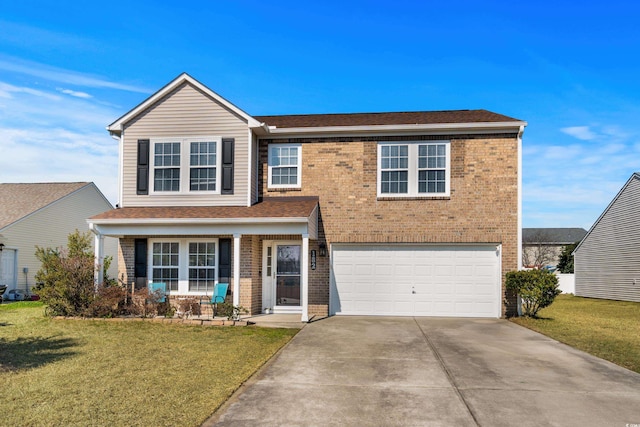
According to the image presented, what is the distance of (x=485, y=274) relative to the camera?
15.0 metres

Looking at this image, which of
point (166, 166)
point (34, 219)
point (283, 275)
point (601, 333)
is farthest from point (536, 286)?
point (34, 219)

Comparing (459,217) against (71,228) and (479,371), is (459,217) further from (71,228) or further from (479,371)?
(71,228)

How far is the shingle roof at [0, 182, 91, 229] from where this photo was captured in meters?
24.2

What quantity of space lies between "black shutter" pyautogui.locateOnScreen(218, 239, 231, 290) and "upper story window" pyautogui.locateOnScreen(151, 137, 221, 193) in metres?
1.68

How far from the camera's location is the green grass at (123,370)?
5.53 m

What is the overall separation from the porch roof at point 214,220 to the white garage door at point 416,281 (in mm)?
2053

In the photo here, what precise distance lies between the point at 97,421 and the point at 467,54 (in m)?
14.8

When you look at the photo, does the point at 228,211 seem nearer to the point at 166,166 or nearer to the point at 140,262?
the point at 166,166

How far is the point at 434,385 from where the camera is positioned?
7.05 m

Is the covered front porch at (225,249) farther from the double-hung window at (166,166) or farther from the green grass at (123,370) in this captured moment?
the green grass at (123,370)

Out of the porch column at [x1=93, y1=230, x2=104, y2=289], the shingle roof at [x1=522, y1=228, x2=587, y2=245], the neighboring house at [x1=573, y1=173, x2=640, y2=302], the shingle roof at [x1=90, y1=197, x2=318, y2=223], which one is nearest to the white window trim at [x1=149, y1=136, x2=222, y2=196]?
the shingle roof at [x1=90, y1=197, x2=318, y2=223]

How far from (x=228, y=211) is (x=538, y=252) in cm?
4640

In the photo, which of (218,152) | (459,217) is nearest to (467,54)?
(459,217)

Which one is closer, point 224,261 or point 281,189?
point 224,261
